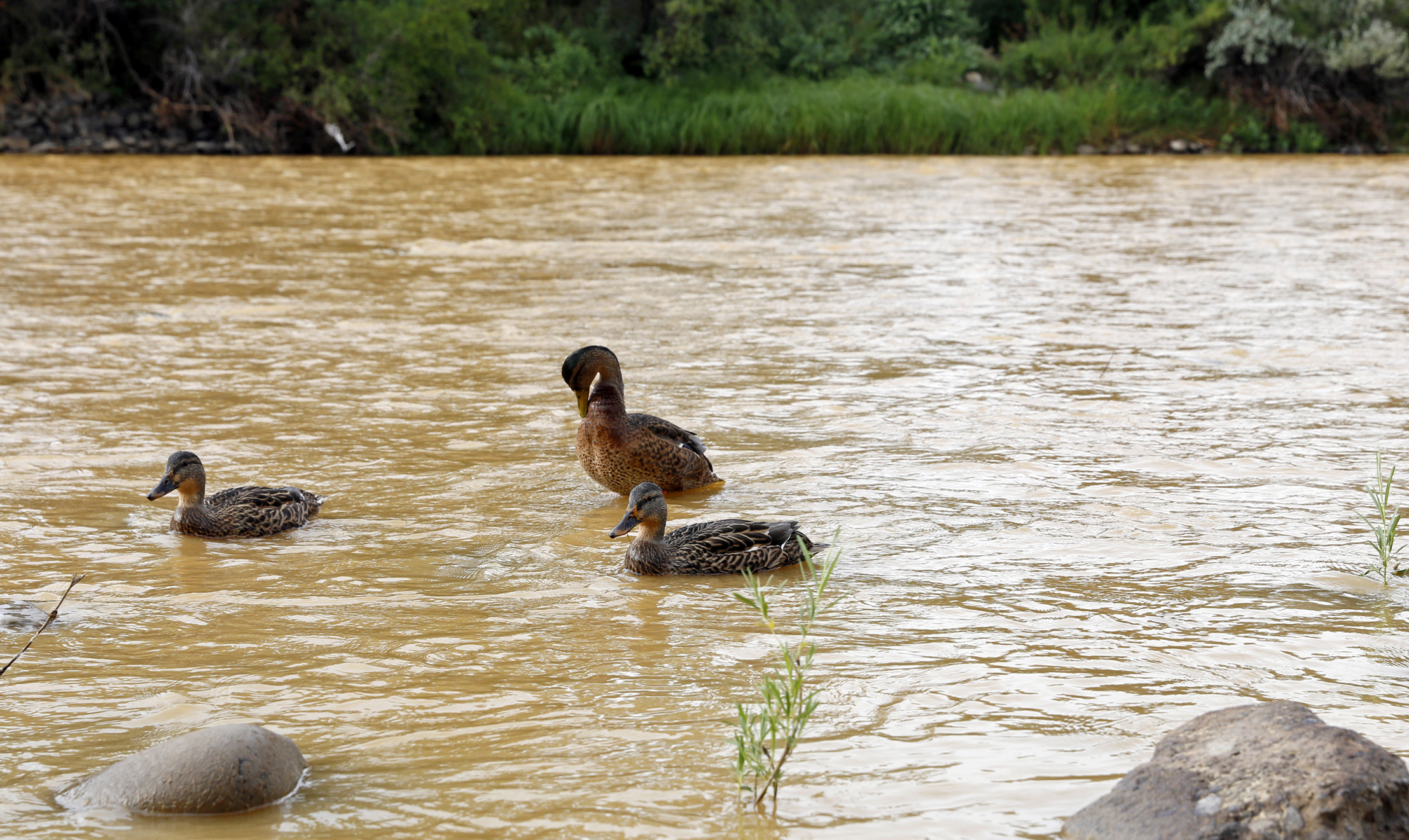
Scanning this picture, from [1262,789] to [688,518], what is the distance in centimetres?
372

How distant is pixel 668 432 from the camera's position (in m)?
7.06

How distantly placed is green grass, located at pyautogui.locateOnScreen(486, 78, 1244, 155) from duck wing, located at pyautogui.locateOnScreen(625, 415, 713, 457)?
2443 cm

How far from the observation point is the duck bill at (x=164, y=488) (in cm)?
628

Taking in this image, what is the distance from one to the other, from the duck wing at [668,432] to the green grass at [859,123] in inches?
962

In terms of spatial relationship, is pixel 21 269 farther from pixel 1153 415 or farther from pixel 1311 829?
pixel 1311 829

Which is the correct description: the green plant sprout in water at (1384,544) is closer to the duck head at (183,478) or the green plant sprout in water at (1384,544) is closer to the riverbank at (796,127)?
the duck head at (183,478)

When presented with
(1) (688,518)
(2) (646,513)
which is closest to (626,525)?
(2) (646,513)

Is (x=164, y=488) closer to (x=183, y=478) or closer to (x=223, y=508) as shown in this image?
(x=183, y=478)

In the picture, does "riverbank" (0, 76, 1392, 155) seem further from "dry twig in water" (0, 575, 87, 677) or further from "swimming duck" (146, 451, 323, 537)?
"dry twig in water" (0, 575, 87, 677)

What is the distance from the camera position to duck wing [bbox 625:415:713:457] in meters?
7.01

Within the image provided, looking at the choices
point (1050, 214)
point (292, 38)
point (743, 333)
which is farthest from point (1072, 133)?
point (743, 333)

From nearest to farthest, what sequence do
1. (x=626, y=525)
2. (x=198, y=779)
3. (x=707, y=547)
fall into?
1. (x=198, y=779)
2. (x=707, y=547)
3. (x=626, y=525)

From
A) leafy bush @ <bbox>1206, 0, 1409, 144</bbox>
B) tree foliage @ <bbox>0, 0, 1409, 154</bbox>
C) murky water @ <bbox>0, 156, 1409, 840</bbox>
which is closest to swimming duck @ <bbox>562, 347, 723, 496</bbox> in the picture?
murky water @ <bbox>0, 156, 1409, 840</bbox>

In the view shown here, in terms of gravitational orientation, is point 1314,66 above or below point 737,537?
above
